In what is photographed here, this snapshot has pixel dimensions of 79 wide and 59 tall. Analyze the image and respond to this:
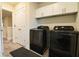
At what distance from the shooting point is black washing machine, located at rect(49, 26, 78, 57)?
5.91 feet

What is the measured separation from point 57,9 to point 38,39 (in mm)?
904

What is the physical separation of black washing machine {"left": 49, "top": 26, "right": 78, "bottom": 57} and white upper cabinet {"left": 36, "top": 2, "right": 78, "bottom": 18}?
422 millimetres

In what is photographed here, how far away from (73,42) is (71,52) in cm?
Answer: 22

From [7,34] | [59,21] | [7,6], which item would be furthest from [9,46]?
[59,21]

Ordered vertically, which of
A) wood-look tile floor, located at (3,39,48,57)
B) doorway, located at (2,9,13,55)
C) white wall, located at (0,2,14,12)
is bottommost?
wood-look tile floor, located at (3,39,48,57)

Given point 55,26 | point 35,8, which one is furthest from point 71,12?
point 35,8

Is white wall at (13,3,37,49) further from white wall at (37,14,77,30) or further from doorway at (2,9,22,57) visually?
white wall at (37,14,77,30)

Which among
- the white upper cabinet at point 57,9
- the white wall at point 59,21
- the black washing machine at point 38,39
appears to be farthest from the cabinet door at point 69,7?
the black washing machine at point 38,39

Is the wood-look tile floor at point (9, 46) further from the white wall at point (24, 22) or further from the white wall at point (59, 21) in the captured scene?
the white wall at point (59, 21)

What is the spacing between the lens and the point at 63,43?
1967mm

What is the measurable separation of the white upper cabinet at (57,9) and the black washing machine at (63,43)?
1.38 feet

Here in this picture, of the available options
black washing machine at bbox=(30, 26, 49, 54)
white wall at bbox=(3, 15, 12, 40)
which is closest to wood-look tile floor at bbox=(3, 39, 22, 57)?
white wall at bbox=(3, 15, 12, 40)

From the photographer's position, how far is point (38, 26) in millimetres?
2125

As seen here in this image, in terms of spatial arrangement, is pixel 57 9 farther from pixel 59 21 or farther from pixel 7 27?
pixel 7 27
